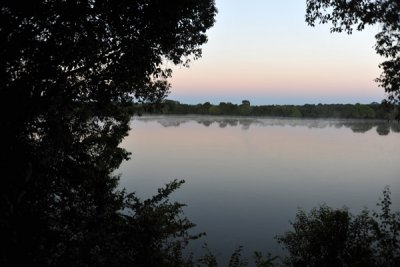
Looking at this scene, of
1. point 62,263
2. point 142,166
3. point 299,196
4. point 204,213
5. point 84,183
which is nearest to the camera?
point 62,263

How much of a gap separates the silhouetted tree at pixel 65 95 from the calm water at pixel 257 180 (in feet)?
59.3

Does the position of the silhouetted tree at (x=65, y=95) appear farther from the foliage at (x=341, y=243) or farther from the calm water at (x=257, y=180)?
the calm water at (x=257, y=180)

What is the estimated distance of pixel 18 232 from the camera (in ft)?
24.7

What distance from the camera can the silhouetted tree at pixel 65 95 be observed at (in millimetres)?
8242

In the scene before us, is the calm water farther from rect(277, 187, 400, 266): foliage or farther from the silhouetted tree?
the silhouetted tree

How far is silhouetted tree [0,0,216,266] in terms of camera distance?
27.0ft

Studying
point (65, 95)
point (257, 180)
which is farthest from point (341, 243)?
point (257, 180)

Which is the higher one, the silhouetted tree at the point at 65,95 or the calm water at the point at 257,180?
the silhouetted tree at the point at 65,95

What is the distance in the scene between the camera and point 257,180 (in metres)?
58.9

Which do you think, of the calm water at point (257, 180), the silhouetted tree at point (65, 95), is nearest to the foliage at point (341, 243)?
the calm water at point (257, 180)

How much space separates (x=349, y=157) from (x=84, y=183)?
8504 centimetres

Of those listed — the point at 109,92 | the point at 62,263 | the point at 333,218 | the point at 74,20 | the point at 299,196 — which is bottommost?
the point at 299,196

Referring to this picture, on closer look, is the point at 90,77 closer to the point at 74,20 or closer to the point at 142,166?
the point at 74,20

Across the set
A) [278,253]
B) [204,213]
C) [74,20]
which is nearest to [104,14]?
[74,20]
